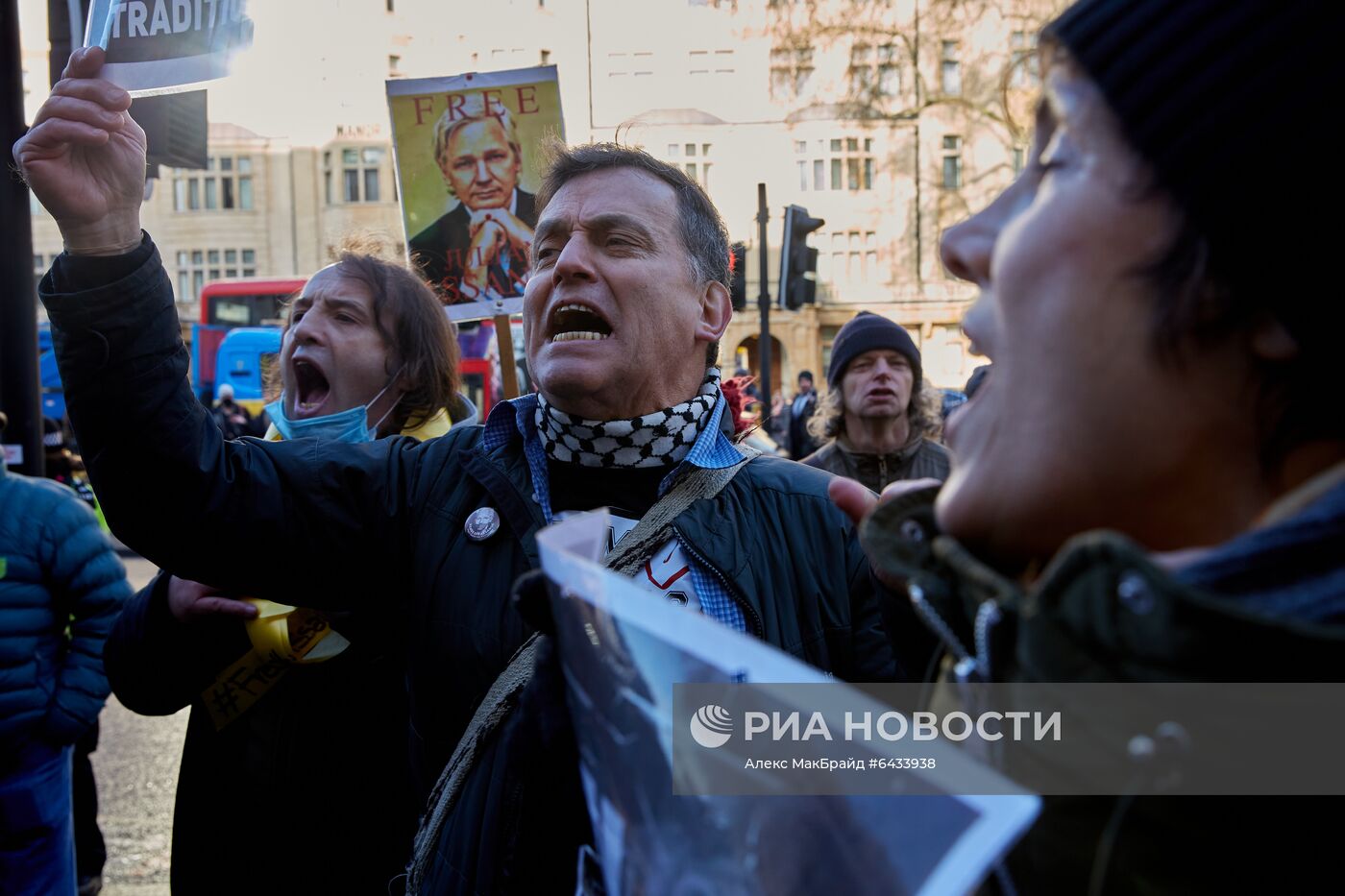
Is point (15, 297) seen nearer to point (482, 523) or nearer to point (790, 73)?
point (482, 523)

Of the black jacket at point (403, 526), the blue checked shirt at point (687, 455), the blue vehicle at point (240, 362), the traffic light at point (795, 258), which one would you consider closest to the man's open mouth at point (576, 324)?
the blue checked shirt at point (687, 455)

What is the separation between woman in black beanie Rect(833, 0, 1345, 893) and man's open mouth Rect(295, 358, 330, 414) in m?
2.79

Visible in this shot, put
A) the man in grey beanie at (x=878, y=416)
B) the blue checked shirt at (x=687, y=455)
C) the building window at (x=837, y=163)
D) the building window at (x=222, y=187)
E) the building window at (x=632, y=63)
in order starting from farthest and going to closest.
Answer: the building window at (x=222, y=187), the building window at (x=837, y=163), the building window at (x=632, y=63), the man in grey beanie at (x=878, y=416), the blue checked shirt at (x=687, y=455)

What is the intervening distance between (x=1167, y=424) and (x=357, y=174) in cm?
4225

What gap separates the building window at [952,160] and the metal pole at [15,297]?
36.1 m

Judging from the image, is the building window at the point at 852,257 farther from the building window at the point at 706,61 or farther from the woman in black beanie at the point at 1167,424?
the woman in black beanie at the point at 1167,424

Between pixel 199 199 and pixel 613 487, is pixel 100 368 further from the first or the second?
pixel 199 199

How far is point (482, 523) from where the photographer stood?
6.35ft

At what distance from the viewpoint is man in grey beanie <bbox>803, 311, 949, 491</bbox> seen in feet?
18.2

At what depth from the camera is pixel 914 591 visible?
90cm

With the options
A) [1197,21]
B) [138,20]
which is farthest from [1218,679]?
[138,20]

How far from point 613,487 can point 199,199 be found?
42669 millimetres

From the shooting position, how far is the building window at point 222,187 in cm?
3947

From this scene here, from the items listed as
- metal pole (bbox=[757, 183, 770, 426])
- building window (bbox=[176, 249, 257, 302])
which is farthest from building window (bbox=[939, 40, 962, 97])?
building window (bbox=[176, 249, 257, 302])
